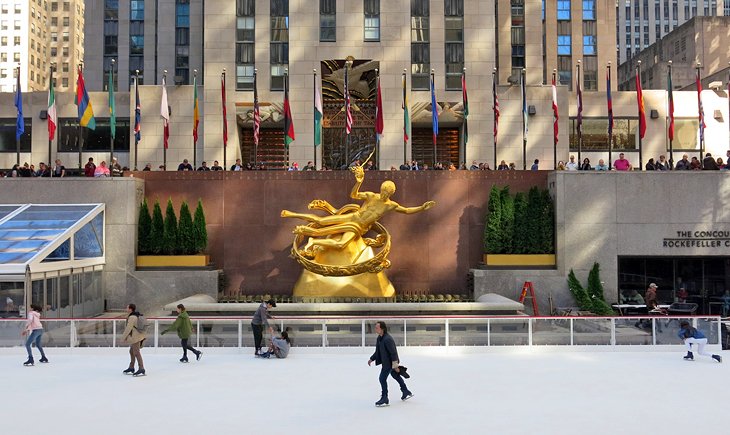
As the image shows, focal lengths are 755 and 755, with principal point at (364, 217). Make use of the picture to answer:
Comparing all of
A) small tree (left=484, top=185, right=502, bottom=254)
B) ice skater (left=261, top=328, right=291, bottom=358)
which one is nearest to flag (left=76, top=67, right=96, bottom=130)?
ice skater (left=261, top=328, right=291, bottom=358)

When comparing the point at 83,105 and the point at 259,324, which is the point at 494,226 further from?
the point at 83,105

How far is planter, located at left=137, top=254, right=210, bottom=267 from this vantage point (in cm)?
2847

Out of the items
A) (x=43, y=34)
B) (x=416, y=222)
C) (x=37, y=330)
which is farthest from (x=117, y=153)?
(x=43, y=34)

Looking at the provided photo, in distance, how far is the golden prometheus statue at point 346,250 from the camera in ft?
85.7

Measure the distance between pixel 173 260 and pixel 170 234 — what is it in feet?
3.25

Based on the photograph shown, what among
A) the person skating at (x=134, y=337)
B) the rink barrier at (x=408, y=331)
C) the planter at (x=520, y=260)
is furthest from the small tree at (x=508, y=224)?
the person skating at (x=134, y=337)

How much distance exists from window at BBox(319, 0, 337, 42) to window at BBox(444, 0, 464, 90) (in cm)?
604

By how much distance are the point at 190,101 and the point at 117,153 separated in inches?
246

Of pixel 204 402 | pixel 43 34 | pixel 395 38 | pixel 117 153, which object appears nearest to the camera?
pixel 204 402

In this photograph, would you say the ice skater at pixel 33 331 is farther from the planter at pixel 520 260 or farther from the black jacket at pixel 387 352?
the planter at pixel 520 260

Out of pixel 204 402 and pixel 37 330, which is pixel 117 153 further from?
pixel 204 402

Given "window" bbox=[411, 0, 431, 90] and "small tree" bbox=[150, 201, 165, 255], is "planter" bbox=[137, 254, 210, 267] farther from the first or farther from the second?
"window" bbox=[411, 0, 431, 90]

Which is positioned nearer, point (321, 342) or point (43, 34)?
point (321, 342)

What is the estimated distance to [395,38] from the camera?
3994 centimetres
